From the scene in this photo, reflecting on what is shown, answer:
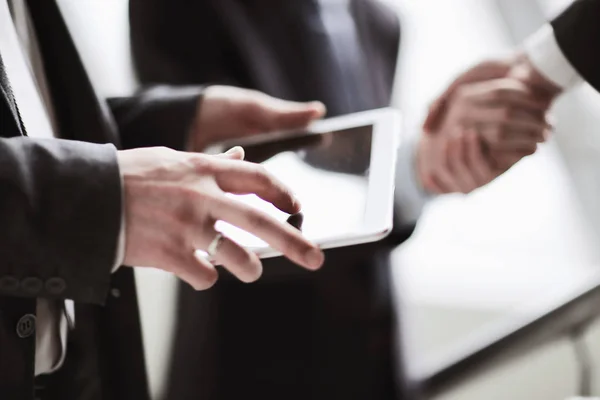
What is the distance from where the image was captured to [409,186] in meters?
0.69

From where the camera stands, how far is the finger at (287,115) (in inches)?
26.5

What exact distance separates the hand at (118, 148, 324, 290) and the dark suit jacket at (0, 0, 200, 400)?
0.05ft

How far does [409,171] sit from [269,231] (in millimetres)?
352

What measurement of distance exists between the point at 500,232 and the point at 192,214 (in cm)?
105

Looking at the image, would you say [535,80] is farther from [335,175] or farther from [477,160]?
[335,175]

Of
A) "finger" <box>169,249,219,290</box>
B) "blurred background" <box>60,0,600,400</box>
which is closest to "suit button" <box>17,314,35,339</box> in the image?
"finger" <box>169,249,219,290</box>

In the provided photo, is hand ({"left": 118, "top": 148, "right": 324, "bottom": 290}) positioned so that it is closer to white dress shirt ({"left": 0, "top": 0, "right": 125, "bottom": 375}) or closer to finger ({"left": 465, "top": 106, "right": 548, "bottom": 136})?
white dress shirt ({"left": 0, "top": 0, "right": 125, "bottom": 375})

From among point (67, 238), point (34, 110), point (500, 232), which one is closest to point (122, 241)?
point (67, 238)

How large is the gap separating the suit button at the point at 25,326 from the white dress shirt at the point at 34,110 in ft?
0.11

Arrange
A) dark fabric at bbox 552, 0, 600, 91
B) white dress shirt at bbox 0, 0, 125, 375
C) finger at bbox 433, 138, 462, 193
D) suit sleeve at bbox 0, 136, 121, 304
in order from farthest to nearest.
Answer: finger at bbox 433, 138, 462, 193
dark fabric at bbox 552, 0, 600, 91
white dress shirt at bbox 0, 0, 125, 375
suit sleeve at bbox 0, 136, 121, 304

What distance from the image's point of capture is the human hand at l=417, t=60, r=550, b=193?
663mm

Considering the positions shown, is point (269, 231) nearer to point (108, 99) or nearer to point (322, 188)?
point (322, 188)

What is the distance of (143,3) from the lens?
779 mm

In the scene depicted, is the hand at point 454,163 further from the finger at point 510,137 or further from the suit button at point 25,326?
the suit button at point 25,326
